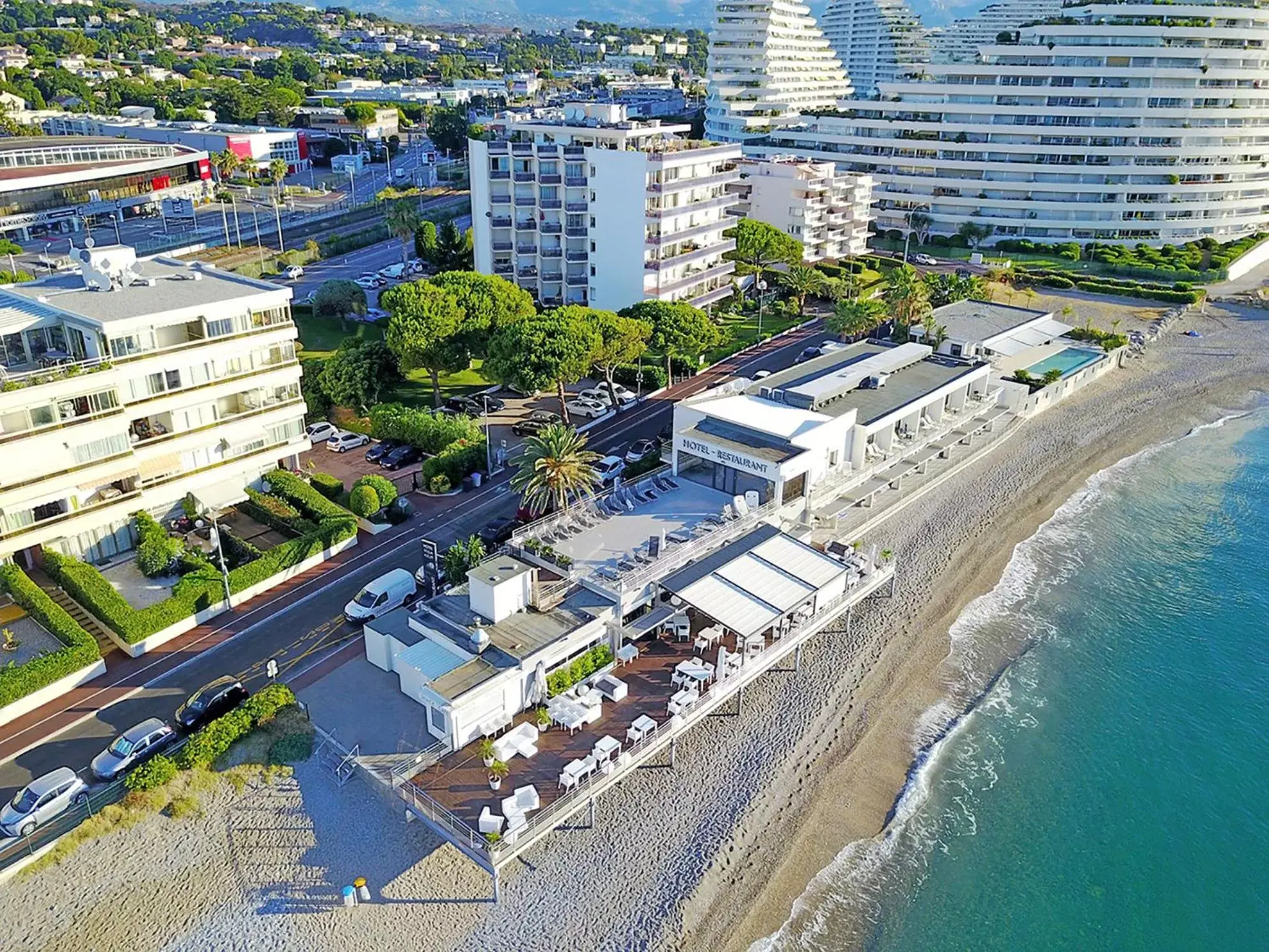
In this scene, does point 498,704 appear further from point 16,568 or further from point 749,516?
point 16,568

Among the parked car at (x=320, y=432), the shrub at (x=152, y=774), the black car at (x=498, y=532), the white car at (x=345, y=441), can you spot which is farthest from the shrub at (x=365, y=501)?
the shrub at (x=152, y=774)

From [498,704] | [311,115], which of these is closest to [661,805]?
[498,704]

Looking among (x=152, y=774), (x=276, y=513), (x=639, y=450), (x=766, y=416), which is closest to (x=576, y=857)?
(x=152, y=774)

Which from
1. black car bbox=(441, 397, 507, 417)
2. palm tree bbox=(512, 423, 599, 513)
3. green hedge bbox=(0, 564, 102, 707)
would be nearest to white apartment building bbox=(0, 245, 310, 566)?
green hedge bbox=(0, 564, 102, 707)

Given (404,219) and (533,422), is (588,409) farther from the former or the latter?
(404,219)

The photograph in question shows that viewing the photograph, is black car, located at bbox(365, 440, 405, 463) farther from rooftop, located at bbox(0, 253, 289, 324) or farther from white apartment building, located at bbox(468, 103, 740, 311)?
white apartment building, located at bbox(468, 103, 740, 311)
